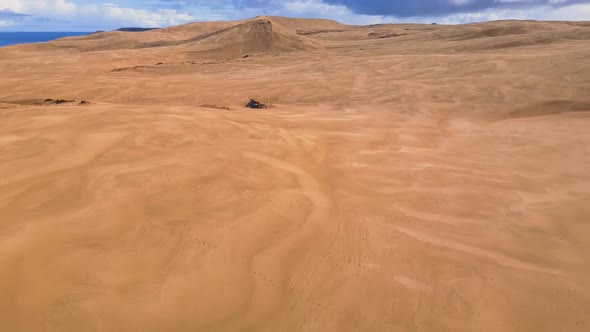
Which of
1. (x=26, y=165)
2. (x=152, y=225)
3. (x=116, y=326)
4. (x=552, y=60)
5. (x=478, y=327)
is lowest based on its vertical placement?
(x=478, y=327)

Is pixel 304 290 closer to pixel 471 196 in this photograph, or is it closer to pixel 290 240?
pixel 290 240

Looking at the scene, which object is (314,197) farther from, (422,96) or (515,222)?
(422,96)

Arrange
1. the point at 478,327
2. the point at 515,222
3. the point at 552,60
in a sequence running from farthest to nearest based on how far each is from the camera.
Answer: the point at 552,60 → the point at 515,222 → the point at 478,327

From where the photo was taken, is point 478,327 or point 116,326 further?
point 478,327

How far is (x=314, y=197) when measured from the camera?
3096mm

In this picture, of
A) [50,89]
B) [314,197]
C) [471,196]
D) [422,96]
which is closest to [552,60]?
[422,96]

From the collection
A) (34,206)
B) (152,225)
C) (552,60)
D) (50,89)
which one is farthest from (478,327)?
(50,89)

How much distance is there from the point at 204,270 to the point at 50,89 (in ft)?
36.6

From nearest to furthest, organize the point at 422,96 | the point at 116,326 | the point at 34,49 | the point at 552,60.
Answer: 1. the point at 116,326
2. the point at 422,96
3. the point at 552,60
4. the point at 34,49

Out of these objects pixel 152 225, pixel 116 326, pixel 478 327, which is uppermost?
pixel 152 225

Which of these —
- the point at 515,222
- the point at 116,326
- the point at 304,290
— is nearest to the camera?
the point at 116,326

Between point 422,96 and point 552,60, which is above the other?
point 552,60

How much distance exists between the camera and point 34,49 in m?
34.2

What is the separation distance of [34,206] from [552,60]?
36.6 ft
